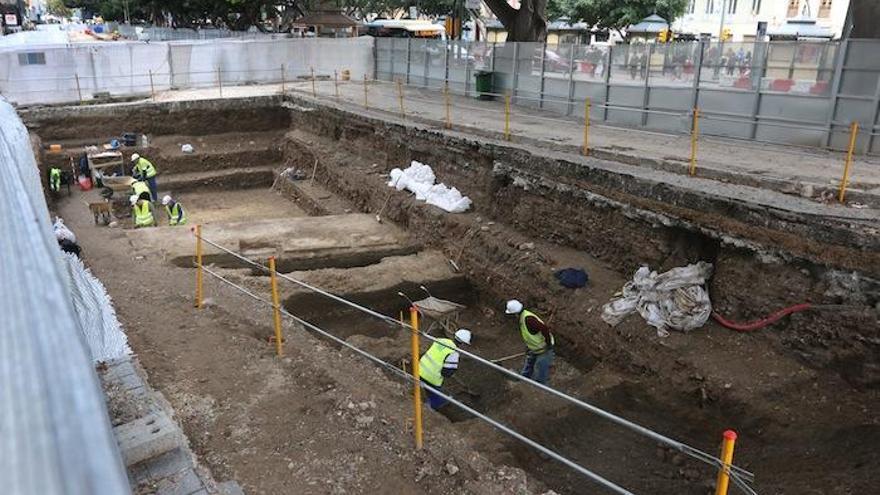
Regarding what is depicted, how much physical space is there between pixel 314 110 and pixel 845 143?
15339mm

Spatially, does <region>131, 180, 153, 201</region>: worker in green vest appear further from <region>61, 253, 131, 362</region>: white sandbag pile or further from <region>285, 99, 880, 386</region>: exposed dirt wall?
<region>61, 253, 131, 362</region>: white sandbag pile

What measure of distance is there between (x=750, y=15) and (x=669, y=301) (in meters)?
41.7

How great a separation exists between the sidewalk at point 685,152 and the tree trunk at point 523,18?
4.42 m

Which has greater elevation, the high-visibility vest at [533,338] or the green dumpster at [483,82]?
the green dumpster at [483,82]

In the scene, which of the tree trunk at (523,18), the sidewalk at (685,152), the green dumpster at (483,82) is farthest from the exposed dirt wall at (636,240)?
the tree trunk at (523,18)

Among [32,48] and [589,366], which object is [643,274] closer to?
[589,366]

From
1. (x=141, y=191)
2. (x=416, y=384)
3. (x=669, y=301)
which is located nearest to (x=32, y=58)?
(x=141, y=191)

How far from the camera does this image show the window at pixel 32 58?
2267 centimetres

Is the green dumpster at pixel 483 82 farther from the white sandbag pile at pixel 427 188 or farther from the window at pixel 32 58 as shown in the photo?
the window at pixel 32 58

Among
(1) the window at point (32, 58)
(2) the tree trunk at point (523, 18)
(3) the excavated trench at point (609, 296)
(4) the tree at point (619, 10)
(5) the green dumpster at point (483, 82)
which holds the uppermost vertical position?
(4) the tree at point (619, 10)

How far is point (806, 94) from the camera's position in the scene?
13.0 metres

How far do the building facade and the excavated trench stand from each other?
107 ft

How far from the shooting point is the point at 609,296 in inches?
413

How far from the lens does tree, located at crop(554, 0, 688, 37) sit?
130ft
